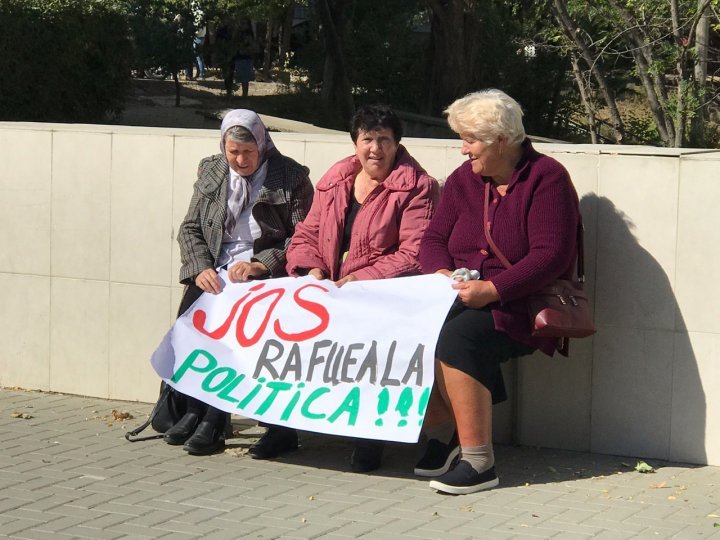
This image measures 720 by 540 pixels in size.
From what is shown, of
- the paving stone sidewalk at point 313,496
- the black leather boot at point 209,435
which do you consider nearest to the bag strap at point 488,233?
the paving stone sidewalk at point 313,496

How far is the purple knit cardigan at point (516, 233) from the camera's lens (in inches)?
215

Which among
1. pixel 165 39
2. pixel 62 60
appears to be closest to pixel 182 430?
pixel 62 60

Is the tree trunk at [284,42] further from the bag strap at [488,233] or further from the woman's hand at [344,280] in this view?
the bag strap at [488,233]

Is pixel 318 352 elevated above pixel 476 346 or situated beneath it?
situated beneath

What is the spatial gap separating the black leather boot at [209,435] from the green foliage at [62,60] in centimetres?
1023

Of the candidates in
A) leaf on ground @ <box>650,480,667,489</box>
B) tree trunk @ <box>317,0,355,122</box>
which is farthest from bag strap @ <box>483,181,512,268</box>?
tree trunk @ <box>317,0,355,122</box>

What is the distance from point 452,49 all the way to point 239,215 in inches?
627

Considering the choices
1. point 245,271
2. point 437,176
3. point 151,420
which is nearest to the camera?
point 245,271

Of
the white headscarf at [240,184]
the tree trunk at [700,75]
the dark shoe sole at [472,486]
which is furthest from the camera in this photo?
the tree trunk at [700,75]

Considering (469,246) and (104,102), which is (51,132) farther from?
(104,102)

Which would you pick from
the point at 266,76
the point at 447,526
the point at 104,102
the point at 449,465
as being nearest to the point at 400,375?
the point at 449,465

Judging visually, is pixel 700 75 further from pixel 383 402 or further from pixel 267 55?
pixel 267 55

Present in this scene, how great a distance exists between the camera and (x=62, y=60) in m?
16.4

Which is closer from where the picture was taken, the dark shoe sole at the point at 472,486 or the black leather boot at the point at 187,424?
the dark shoe sole at the point at 472,486
